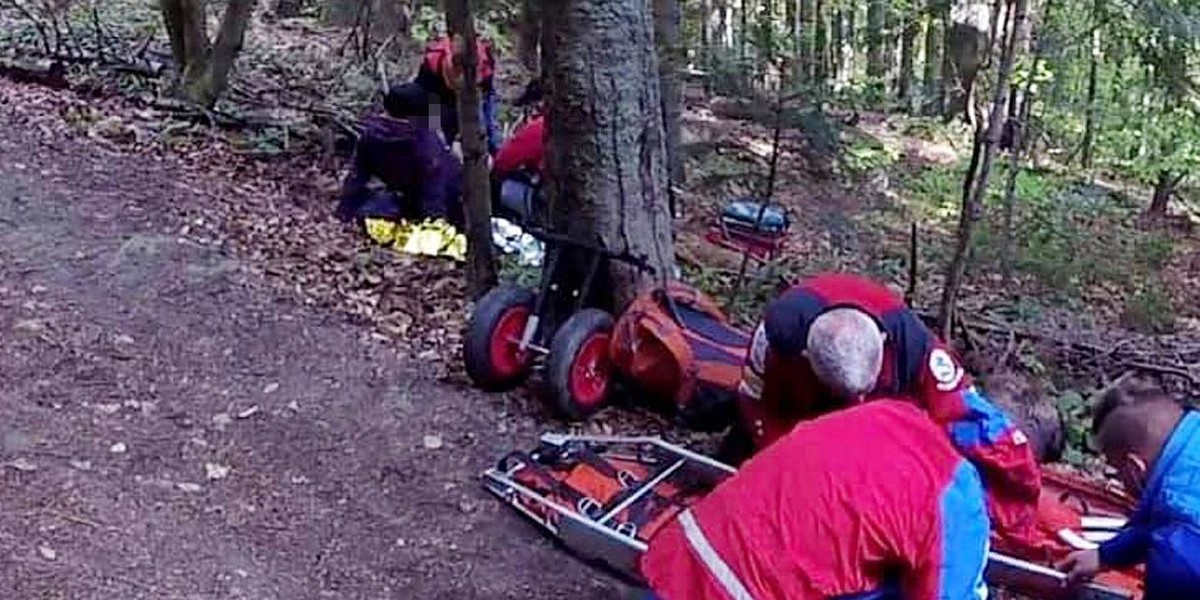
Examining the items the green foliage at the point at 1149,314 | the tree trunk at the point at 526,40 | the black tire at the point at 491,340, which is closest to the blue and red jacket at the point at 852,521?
the black tire at the point at 491,340

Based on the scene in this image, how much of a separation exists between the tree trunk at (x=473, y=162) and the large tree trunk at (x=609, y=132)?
0.41m

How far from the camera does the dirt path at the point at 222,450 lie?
13.1 ft

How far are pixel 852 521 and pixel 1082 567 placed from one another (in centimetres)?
150

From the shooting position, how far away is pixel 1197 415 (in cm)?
300

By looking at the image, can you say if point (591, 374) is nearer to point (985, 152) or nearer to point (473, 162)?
point (473, 162)

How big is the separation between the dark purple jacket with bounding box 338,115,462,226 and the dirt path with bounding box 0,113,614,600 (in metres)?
1.19

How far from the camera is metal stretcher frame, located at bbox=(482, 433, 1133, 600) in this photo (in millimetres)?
3939

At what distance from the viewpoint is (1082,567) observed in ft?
11.7

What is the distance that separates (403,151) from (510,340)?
246cm

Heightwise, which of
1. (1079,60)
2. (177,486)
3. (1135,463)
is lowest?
(1079,60)

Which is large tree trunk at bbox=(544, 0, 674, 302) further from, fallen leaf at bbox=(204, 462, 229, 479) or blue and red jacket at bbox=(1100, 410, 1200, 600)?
blue and red jacket at bbox=(1100, 410, 1200, 600)

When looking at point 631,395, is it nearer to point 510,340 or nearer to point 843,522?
point 510,340

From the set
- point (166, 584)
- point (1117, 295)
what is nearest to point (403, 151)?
point (166, 584)

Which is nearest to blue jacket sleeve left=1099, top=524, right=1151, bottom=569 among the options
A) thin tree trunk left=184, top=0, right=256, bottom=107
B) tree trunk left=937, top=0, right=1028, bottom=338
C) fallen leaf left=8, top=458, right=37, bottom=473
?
tree trunk left=937, top=0, right=1028, bottom=338
